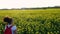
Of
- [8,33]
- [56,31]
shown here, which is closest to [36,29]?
[56,31]

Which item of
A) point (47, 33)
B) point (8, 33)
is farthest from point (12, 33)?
point (47, 33)

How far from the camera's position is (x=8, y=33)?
659 centimetres

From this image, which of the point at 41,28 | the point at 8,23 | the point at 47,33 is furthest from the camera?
the point at 41,28

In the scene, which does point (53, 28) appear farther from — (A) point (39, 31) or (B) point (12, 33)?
(B) point (12, 33)

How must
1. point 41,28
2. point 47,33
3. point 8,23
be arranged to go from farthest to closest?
1. point 41,28
2. point 47,33
3. point 8,23

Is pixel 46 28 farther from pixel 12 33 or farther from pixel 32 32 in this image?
pixel 12 33

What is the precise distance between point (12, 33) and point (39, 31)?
5663 millimetres

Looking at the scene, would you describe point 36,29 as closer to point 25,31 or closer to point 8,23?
point 25,31

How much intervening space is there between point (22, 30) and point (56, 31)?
1.85 m

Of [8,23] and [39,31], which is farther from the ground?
[8,23]

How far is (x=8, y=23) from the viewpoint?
6.49 metres

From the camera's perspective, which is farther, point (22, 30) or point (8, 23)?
point (22, 30)

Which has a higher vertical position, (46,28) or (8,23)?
(8,23)

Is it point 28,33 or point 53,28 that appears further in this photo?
point 53,28
